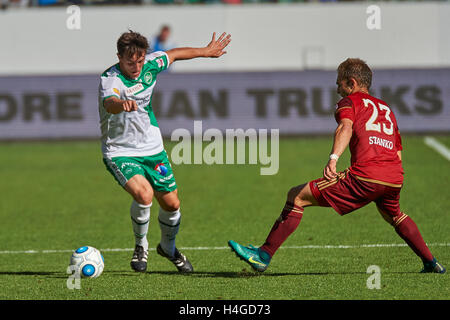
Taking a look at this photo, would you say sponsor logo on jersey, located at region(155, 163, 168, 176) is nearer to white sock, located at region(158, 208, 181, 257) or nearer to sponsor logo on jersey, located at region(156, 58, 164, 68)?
white sock, located at region(158, 208, 181, 257)

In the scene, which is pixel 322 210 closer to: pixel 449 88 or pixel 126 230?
pixel 126 230

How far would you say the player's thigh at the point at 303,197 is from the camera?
6.86 meters

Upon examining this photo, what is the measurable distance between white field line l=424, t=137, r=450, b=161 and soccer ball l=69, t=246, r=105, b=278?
9.75 m

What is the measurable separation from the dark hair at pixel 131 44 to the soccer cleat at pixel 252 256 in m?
1.75

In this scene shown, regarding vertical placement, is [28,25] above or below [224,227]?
above

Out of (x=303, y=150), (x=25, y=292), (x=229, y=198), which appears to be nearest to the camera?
(x=25, y=292)

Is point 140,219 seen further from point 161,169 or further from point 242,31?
point 242,31

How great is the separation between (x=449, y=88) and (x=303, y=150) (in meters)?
3.77

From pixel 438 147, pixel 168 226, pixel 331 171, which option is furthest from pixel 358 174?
pixel 438 147

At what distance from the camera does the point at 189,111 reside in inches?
752

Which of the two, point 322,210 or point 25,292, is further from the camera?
point 322,210

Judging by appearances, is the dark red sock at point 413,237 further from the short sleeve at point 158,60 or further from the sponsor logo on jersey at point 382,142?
the short sleeve at point 158,60

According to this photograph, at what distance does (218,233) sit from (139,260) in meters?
2.24

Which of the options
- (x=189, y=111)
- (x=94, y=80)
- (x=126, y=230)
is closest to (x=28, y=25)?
(x=94, y=80)
